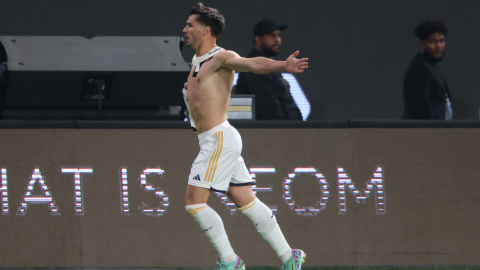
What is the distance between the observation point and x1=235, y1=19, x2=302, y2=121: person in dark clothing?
554 cm

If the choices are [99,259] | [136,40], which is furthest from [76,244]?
[136,40]

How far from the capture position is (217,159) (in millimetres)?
3672

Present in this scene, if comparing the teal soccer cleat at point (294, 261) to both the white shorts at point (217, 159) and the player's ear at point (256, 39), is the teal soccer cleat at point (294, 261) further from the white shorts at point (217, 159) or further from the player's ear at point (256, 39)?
the player's ear at point (256, 39)

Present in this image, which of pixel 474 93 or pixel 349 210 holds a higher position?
pixel 474 93

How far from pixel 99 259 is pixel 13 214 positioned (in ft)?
2.17

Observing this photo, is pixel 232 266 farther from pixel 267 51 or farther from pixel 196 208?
pixel 267 51

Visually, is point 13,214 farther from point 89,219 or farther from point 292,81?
point 292,81

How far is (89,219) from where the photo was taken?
4.51 metres

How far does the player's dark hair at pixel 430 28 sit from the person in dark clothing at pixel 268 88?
61.2 inches

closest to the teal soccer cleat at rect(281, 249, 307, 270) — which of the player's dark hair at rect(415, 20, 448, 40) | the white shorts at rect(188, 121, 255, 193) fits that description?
the white shorts at rect(188, 121, 255, 193)

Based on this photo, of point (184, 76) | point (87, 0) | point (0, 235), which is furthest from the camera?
point (87, 0)

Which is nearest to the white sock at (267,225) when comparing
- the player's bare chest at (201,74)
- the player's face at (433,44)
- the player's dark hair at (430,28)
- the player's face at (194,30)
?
the player's bare chest at (201,74)

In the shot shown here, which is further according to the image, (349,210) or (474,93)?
(474,93)

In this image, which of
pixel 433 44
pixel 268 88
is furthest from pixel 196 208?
pixel 433 44
